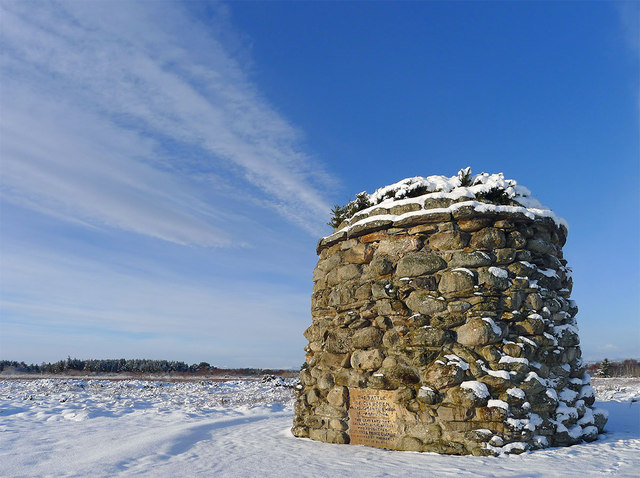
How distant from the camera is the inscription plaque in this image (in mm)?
5672

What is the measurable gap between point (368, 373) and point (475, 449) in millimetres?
1597

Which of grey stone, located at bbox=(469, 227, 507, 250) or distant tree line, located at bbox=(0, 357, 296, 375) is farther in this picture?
distant tree line, located at bbox=(0, 357, 296, 375)

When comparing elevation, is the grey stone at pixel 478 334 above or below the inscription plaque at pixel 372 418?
above

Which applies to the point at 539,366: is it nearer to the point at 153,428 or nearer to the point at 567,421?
the point at 567,421

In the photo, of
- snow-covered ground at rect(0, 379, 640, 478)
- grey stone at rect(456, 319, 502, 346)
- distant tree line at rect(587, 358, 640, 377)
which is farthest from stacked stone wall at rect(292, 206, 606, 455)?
distant tree line at rect(587, 358, 640, 377)

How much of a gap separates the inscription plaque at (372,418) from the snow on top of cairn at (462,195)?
98.1 inches

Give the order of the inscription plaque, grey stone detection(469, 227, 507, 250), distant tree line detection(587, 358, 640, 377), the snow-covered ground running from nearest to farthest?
the snow-covered ground < the inscription plaque < grey stone detection(469, 227, 507, 250) < distant tree line detection(587, 358, 640, 377)

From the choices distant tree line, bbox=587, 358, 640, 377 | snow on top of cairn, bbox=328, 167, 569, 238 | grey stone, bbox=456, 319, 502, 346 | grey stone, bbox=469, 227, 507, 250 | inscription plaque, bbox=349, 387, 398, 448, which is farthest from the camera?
distant tree line, bbox=587, 358, 640, 377

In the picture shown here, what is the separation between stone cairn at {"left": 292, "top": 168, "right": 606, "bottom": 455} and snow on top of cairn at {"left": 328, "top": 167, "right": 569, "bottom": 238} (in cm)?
2

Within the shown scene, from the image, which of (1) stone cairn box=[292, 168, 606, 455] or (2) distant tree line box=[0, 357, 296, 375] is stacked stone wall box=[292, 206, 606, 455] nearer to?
(1) stone cairn box=[292, 168, 606, 455]

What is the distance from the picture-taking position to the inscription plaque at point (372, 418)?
567cm

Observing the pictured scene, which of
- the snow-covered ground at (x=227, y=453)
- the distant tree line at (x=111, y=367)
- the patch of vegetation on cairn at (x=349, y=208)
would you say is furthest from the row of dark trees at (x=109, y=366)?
the patch of vegetation on cairn at (x=349, y=208)

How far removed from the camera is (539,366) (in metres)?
5.59

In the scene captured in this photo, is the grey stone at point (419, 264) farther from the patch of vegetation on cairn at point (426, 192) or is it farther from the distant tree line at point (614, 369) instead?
the distant tree line at point (614, 369)
